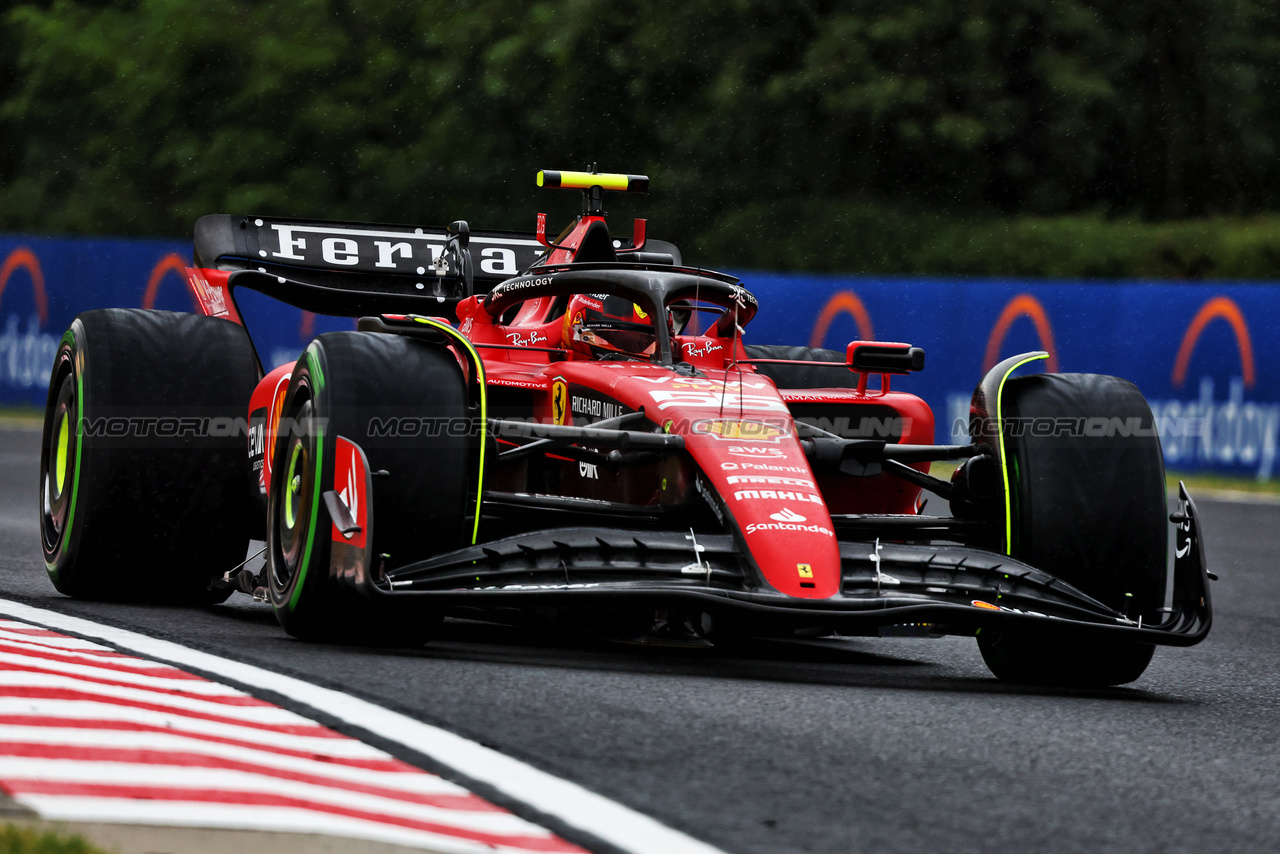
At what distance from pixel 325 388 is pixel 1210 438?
38.8 ft

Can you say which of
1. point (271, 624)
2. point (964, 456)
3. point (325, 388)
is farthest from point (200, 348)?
point (964, 456)

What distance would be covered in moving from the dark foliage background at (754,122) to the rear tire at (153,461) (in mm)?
19114

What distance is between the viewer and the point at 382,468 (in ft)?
18.8

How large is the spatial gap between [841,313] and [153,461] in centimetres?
1100

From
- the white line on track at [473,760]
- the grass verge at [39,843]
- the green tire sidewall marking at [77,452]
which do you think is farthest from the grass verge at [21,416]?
the grass verge at [39,843]

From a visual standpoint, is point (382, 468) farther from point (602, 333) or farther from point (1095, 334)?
point (1095, 334)

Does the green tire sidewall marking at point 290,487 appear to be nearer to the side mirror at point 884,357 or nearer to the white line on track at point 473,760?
the white line on track at point 473,760

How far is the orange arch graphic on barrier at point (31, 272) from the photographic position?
21.8 meters

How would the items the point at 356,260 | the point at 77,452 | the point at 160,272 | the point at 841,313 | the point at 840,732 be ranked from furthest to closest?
the point at 160,272
the point at 841,313
the point at 356,260
the point at 77,452
the point at 840,732

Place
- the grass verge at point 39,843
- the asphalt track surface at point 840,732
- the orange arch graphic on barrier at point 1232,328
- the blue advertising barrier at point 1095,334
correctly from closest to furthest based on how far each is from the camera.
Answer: the grass verge at point 39,843 < the asphalt track surface at point 840,732 < the orange arch graphic on barrier at point 1232,328 < the blue advertising barrier at point 1095,334

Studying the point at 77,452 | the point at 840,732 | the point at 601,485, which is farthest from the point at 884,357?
the point at 77,452

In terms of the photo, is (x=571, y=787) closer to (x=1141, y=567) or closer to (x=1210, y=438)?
(x=1141, y=567)

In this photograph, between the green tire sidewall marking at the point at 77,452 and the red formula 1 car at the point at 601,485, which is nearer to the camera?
the red formula 1 car at the point at 601,485

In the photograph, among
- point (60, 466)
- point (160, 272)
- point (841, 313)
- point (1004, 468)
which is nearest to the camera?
point (1004, 468)
